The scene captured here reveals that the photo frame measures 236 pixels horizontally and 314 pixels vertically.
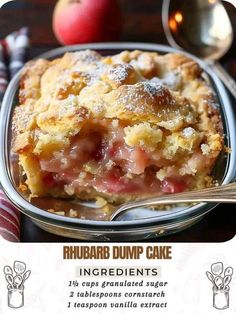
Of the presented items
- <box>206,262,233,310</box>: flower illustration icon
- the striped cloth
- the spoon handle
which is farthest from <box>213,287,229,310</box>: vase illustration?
the striped cloth

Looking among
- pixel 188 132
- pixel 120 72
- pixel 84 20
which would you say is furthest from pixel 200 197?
pixel 84 20

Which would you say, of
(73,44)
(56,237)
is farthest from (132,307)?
(73,44)

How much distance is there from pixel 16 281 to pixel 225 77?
2.17 feet

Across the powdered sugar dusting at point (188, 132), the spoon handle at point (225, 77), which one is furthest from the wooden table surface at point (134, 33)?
the powdered sugar dusting at point (188, 132)

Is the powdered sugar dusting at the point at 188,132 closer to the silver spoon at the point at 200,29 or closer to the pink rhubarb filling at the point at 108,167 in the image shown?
the pink rhubarb filling at the point at 108,167

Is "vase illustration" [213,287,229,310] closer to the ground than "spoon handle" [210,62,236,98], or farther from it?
closer to the ground

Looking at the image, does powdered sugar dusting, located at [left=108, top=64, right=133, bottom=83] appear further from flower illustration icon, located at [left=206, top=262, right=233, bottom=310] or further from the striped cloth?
flower illustration icon, located at [left=206, top=262, right=233, bottom=310]

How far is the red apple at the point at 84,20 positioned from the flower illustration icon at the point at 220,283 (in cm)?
61

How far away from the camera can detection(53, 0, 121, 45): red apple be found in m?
1.27

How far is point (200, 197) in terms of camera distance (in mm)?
1065

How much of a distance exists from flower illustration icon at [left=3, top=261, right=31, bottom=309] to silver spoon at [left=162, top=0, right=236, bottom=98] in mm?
626

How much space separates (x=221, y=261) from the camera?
1.10 metres

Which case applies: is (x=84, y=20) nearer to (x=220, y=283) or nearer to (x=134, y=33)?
(x=134, y=33)

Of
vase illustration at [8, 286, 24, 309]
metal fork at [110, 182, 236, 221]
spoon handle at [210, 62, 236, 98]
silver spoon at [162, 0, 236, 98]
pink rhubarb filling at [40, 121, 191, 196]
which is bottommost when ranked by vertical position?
vase illustration at [8, 286, 24, 309]
